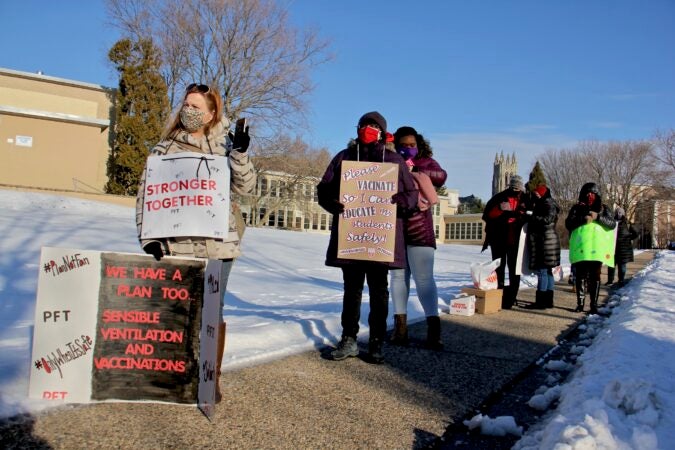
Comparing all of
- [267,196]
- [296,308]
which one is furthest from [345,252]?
[267,196]

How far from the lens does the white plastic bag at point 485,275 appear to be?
736cm

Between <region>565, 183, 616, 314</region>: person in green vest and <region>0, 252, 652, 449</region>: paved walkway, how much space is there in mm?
3433

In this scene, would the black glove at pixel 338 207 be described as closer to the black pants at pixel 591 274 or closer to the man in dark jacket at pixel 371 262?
the man in dark jacket at pixel 371 262

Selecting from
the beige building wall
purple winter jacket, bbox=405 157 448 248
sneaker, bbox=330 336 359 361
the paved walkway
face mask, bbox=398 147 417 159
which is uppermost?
the beige building wall

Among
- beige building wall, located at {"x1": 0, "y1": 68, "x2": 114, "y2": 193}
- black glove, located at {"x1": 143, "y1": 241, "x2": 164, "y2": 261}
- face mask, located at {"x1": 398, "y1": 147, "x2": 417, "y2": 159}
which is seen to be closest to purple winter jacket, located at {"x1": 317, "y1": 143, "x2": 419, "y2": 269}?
face mask, located at {"x1": 398, "y1": 147, "x2": 417, "y2": 159}

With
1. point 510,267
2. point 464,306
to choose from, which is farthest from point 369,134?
point 510,267

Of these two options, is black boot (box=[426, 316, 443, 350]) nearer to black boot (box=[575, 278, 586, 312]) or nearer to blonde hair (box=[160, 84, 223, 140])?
blonde hair (box=[160, 84, 223, 140])

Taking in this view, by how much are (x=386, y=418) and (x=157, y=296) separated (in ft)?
4.68

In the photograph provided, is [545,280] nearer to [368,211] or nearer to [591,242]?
[591,242]

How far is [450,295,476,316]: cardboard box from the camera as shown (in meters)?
6.99

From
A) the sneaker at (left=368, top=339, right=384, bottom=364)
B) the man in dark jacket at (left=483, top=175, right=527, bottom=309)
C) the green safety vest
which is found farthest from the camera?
the man in dark jacket at (left=483, top=175, right=527, bottom=309)

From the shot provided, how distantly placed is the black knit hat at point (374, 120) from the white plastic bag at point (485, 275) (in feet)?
11.4

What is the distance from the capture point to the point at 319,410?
10.5 feet

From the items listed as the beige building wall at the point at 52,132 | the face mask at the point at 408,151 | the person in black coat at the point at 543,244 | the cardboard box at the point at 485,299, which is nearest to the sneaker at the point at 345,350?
the face mask at the point at 408,151
